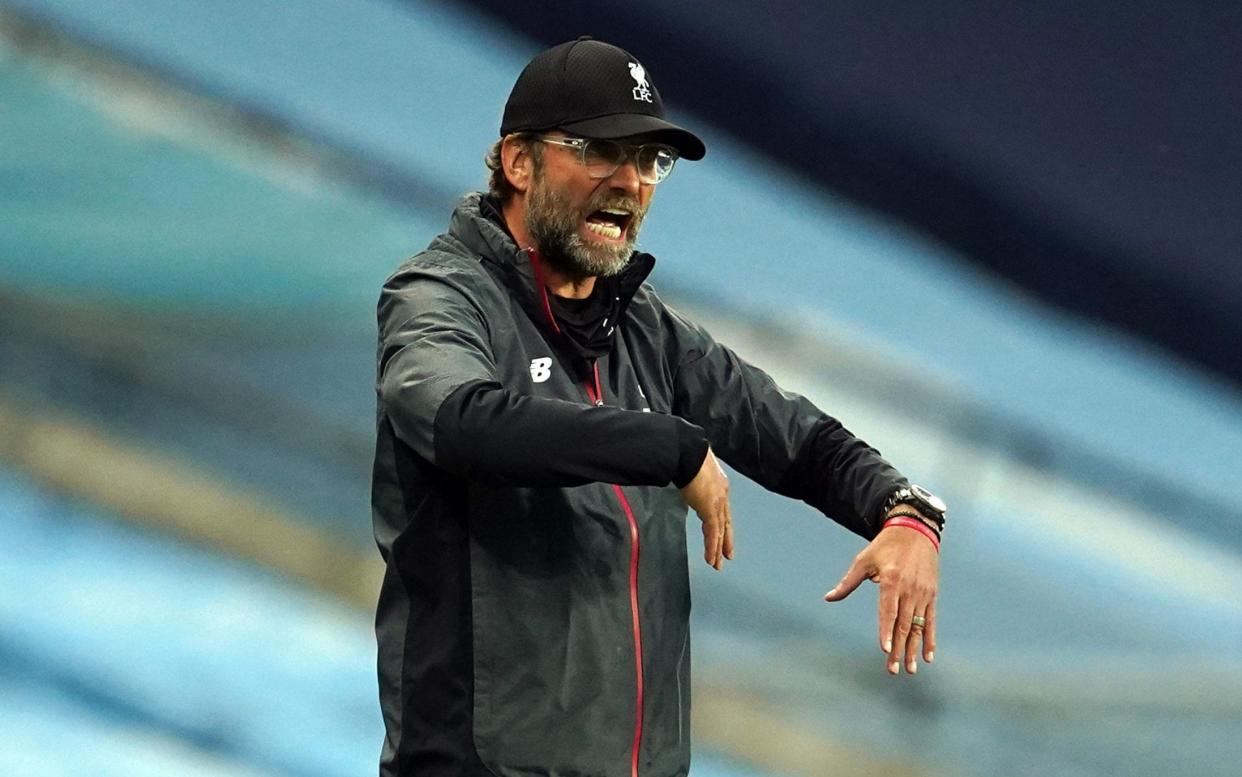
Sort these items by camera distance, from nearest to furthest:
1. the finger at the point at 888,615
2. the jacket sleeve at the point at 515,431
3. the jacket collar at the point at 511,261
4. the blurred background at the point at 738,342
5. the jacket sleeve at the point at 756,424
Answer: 1. the jacket sleeve at the point at 515,431
2. the finger at the point at 888,615
3. the jacket collar at the point at 511,261
4. the jacket sleeve at the point at 756,424
5. the blurred background at the point at 738,342

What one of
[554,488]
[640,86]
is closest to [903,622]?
[554,488]

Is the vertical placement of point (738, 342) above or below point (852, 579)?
above

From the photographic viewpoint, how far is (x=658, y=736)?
5.93 ft

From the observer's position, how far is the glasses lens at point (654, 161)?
1864 millimetres

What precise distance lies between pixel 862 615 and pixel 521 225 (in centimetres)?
239

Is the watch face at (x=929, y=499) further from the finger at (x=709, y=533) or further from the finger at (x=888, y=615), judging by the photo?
the finger at (x=709, y=533)

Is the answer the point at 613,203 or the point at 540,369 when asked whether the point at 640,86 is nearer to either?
the point at 613,203

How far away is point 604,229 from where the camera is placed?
1867mm

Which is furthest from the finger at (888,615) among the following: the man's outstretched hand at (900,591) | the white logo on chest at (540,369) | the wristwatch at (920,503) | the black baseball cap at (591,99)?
the black baseball cap at (591,99)

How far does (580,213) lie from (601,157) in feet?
0.19

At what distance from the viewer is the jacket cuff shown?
1.60 meters

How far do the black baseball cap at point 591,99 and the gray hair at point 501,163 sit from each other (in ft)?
0.04

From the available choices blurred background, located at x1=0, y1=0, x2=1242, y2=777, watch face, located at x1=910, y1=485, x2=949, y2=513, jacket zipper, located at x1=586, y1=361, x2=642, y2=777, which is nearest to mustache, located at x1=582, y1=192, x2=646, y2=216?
jacket zipper, located at x1=586, y1=361, x2=642, y2=777

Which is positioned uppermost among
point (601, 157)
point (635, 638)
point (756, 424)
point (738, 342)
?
point (738, 342)
